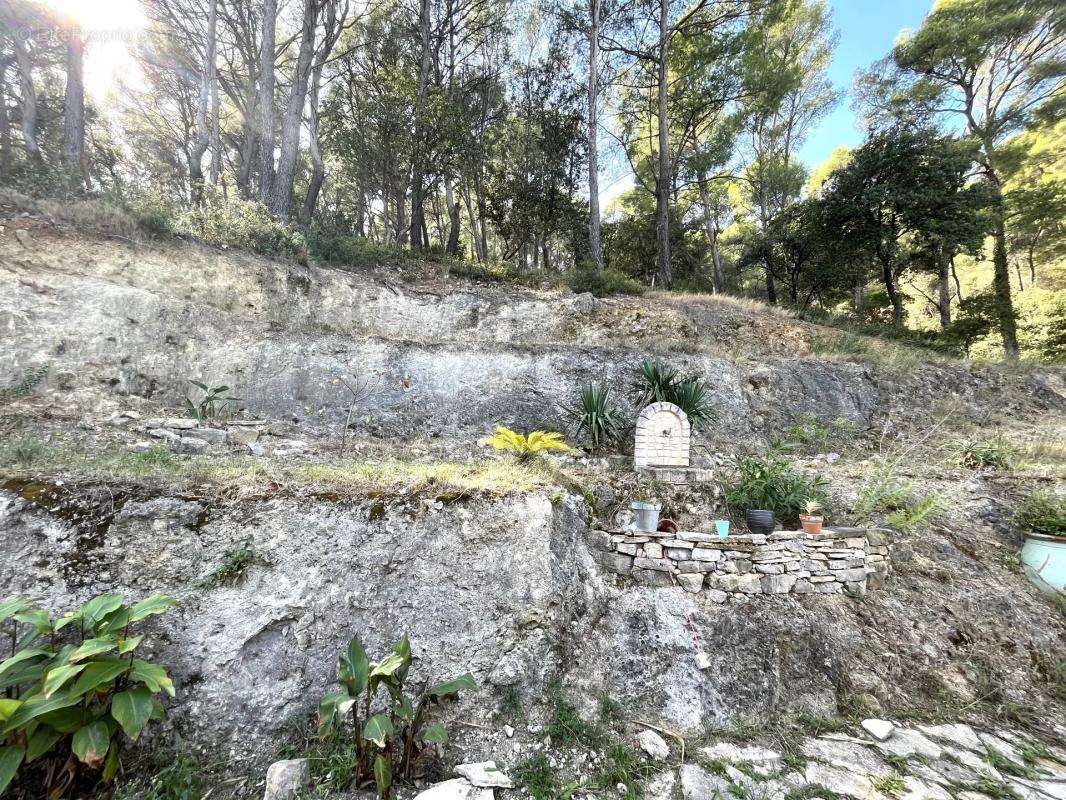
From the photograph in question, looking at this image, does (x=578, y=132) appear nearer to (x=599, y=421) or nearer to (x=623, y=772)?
(x=599, y=421)

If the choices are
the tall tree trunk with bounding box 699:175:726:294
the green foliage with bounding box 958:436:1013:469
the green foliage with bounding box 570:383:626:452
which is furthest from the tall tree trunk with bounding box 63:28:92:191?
the tall tree trunk with bounding box 699:175:726:294

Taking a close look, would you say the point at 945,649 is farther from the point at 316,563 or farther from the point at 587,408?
the point at 316,563

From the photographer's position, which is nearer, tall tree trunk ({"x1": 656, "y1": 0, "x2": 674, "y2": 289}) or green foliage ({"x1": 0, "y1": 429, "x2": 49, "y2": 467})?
green foliage ({"x1": 0, "y1": 429, "x2": 49, "y2": 467})

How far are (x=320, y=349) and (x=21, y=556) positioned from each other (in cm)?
510

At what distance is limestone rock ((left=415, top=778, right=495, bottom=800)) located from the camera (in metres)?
2.36

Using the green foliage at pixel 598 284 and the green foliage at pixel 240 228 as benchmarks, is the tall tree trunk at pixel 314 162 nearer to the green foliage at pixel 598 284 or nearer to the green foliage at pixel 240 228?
the green foliage at pixel 240 228

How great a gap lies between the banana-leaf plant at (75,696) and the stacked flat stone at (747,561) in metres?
3.54

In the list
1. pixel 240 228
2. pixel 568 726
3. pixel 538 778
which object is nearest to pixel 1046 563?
pixel 568 726

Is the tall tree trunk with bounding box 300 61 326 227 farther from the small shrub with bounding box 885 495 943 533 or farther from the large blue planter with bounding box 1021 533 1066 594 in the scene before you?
the large blue planter with bounding box 1021 533 1066 594

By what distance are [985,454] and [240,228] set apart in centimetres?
1422

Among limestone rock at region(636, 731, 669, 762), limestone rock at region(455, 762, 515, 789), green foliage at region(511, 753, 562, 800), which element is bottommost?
limestone rock at region(636, 731, 669, 762)

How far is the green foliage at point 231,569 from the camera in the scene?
2891mm

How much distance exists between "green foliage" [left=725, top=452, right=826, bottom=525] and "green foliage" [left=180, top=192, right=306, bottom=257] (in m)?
10.2

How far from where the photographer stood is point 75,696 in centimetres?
192
